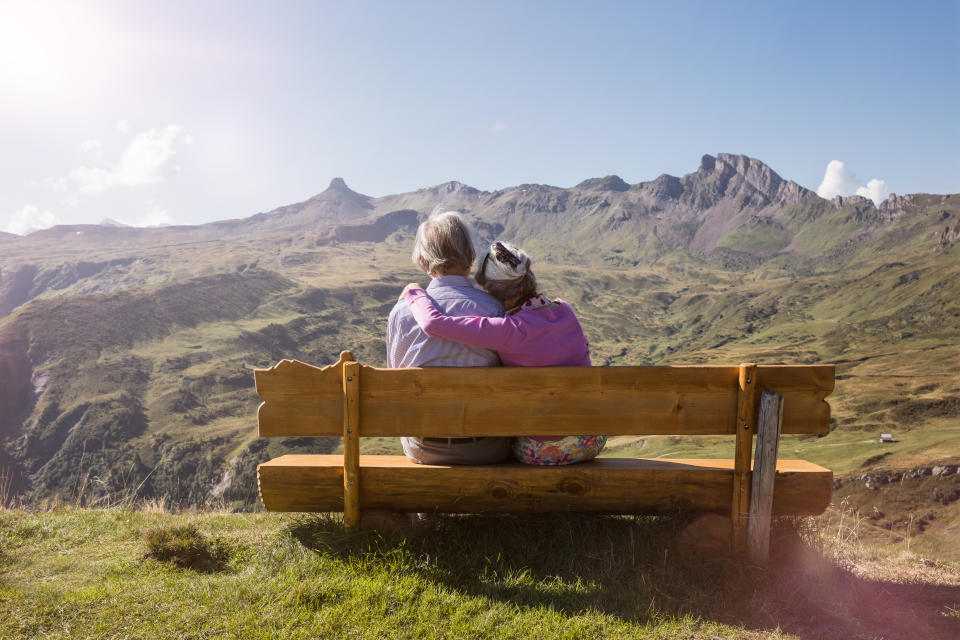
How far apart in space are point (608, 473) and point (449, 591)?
167cm

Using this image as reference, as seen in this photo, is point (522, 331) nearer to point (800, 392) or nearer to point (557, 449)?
point (557, 449)

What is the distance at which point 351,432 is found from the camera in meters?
4.96

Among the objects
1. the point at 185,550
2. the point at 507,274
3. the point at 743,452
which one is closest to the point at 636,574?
the point at 743,452

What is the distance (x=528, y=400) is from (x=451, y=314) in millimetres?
1008

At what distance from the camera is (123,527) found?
689cm

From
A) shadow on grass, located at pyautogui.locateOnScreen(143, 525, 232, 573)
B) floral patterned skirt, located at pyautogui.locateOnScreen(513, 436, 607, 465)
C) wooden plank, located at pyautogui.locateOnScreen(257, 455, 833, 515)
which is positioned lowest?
shadow on grass, located at pyautogui.locateOnScreen(143, 525, 232, 573)

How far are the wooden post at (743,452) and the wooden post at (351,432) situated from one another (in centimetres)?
315

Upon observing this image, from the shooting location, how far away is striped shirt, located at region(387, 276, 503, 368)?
5.28 metres

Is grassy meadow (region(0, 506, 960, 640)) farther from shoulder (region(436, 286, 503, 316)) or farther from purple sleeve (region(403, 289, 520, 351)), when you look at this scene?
shoulder (region(436, 286, 503, 316))

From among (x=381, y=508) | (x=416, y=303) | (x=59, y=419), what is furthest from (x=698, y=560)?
(x=59, y=419)

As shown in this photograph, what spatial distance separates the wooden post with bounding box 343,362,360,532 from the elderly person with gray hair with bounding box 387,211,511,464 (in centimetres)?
61

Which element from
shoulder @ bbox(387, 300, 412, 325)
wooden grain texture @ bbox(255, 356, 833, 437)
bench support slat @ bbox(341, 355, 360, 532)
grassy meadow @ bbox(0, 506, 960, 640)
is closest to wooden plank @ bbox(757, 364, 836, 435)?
wooden grain texture @ bbox(255, 356, 833, 437)

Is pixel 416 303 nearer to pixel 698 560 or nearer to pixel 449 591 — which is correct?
pixel 449 591

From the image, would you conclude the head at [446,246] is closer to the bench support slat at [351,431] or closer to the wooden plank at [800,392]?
the bench support slat at [351,431]
